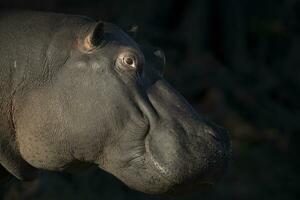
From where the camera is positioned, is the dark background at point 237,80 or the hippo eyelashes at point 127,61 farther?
the dark background at point 237,80

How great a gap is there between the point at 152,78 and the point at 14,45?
428 millimetres

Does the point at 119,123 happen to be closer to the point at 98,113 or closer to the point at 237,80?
the point at 98,113

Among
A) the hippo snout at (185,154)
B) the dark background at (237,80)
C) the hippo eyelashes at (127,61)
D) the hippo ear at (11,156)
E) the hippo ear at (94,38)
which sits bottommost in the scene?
the dark background at (237,80)

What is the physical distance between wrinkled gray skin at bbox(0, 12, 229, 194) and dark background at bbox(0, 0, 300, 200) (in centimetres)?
241

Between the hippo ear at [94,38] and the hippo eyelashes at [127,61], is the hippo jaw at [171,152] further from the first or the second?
the hippo ear at [94,38]

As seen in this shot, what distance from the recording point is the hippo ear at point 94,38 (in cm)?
211

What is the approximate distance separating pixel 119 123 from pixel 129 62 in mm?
177


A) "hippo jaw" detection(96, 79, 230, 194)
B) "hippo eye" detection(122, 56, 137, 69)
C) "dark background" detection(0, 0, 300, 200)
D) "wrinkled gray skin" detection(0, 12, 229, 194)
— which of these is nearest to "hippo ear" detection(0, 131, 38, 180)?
"wrinkled gray skin" detection(0, 12, 229, 194)

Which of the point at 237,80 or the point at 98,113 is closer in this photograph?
the point at 98,113

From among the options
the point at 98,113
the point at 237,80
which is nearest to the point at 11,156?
the point at 98,113

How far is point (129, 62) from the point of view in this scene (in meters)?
2.10

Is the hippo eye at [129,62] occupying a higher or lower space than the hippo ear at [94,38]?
lower

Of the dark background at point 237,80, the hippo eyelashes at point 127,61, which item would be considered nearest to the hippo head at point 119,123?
the hippo eyelashes at point 127,61

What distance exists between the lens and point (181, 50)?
7.98 m
